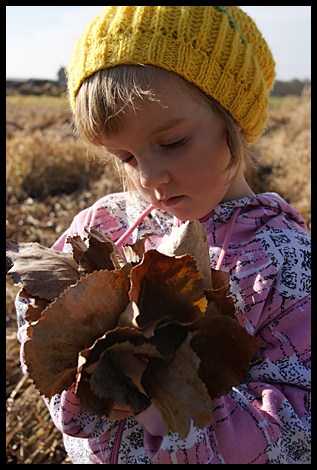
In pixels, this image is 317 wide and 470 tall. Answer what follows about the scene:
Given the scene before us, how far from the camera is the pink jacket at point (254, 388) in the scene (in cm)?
128

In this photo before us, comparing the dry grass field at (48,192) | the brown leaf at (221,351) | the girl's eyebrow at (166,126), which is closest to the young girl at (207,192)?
the girl's eyebrow at (166,126)

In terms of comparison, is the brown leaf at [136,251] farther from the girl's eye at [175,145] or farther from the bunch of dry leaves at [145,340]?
the girl's eye at [175,145]

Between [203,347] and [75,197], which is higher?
[203,347]

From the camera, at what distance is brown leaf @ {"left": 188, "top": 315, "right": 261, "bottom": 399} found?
1.08 meters

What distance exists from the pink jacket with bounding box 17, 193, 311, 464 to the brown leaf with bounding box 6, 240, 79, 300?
30 centimetres

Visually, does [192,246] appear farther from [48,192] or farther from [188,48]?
[48,192]

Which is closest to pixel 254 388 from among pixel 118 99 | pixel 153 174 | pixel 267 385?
pixel 267 385

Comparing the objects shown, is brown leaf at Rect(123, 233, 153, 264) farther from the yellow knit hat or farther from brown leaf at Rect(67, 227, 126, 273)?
the yellow knit hat

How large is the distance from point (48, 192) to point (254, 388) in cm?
389

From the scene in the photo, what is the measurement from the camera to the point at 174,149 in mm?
1395
